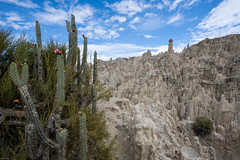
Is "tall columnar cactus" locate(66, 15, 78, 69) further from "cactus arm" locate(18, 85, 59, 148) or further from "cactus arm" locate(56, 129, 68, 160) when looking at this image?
"cactus arm" locate(56, 129, 68, 160)

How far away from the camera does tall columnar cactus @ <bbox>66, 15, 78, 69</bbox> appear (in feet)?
12.3

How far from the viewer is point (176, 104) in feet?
67.3

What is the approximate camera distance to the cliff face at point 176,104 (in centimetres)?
605

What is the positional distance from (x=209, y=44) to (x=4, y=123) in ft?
146

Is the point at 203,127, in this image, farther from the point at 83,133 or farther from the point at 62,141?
the point at 62,141

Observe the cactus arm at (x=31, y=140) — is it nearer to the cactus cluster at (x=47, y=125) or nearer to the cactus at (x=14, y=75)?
the cactus cluster at (x=47, y=125)

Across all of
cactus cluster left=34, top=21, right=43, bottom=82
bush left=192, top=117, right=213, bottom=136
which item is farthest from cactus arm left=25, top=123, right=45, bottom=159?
bush left=192, top=117, right=213, bottom=136

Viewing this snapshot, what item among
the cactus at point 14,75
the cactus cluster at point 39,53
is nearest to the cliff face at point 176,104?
the cactus cluster at point 39,53

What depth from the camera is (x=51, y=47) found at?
361 centimetres

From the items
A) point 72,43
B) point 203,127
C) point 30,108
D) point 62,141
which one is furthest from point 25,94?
point 203,127

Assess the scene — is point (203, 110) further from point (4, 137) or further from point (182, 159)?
point (4, 137)

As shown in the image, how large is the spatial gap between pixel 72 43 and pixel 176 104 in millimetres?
19900

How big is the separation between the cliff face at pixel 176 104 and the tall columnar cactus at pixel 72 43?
2510 mm

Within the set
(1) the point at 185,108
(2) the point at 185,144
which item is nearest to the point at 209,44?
(1) the point at 185,108
